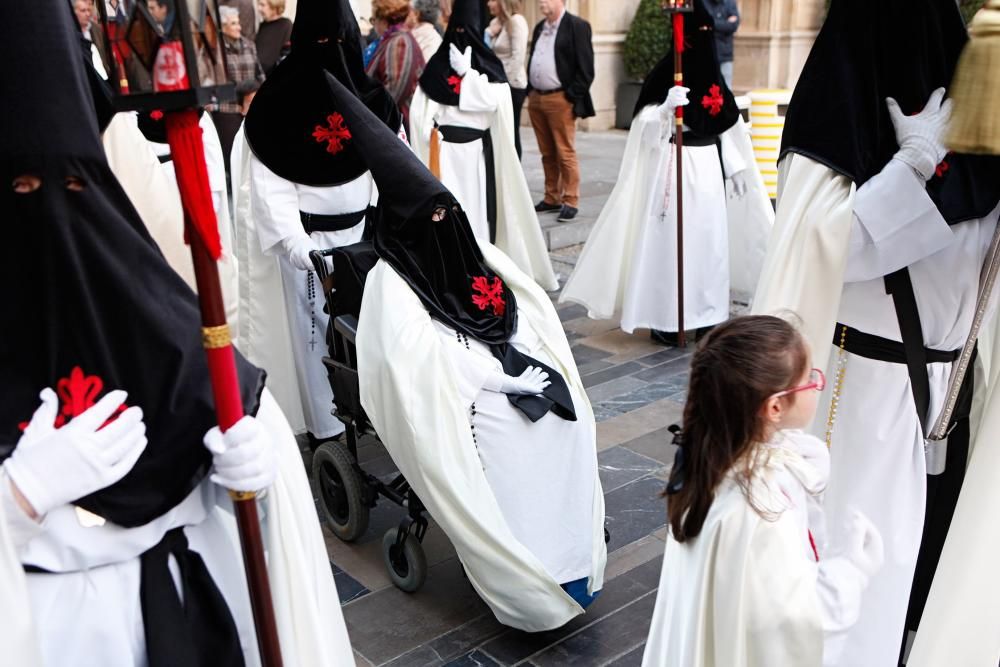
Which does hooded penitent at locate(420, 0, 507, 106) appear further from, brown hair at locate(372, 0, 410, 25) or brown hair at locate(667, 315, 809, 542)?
brown hair at locate(667, 315, 809, 542)

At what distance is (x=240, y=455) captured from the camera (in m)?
1.98

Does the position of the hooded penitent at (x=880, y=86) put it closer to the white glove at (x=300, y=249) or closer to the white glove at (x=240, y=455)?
the white glove at (x=240, y=455)

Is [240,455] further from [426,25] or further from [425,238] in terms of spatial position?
[426,25]

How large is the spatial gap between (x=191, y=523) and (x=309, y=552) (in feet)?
0.88

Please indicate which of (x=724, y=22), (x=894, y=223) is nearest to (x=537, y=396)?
(x=894, y=223)

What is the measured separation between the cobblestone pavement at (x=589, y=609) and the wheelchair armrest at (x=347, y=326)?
0.91 m

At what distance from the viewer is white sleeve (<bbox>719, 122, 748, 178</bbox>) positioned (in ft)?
21.9

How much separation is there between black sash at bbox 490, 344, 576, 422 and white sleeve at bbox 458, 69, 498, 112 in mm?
3974

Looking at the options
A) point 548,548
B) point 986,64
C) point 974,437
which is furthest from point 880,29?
point 548,548

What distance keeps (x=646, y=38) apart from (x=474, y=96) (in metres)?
7.48

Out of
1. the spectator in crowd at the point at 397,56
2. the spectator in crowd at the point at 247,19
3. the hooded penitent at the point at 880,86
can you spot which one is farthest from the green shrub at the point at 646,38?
the hooded penitent at the point at 880,86

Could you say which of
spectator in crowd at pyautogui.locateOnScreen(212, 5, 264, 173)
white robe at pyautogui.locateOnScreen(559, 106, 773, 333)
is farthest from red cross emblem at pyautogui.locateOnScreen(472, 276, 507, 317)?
white robe at pyautogui.locateOnScreen(559, 106, 773, 333)

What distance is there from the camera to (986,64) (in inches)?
87.3

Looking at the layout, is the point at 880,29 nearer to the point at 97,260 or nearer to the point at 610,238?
the point at 97,260
